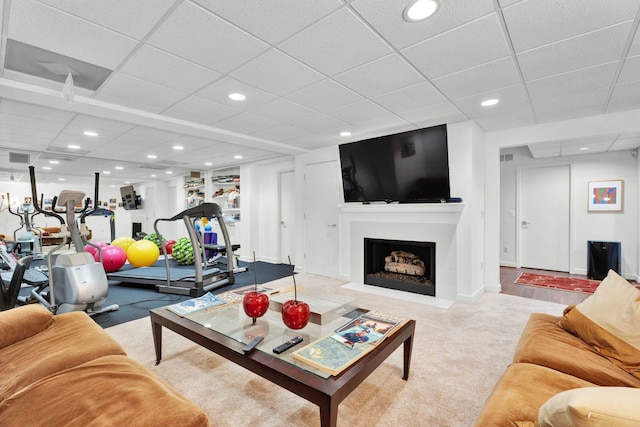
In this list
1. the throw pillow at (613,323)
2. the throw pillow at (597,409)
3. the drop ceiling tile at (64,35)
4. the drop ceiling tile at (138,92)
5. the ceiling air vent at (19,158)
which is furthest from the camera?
the ceiling air vent at (19,158)

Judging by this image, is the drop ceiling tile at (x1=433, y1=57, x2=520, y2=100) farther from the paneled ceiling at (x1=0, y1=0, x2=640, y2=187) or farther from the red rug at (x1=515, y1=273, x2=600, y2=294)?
the red rug at (x1=515, y1=273, x2=600, y2=294)

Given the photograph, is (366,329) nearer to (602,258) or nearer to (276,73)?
(276,73)

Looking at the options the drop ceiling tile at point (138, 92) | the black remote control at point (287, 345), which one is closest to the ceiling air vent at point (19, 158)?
the drop ceiling tile at point (138, 92)

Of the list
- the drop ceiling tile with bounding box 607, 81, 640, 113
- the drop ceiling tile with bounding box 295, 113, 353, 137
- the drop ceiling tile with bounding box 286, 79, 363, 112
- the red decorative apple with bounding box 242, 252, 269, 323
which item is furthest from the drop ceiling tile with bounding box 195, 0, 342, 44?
the drop ceiling tile with bounding box 607, 81, 640, 113

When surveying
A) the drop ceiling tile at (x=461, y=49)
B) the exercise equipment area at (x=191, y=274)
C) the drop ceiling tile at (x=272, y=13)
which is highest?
the drop ceiling tile at (x=272, y=13)

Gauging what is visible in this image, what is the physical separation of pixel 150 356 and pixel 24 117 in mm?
3310

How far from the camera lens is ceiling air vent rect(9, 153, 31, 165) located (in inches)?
221

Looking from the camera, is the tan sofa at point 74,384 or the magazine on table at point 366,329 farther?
the magazine on table at point 366,329

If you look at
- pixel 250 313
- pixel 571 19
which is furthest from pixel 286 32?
pixel 250 313

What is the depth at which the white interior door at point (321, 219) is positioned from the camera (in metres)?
5.34

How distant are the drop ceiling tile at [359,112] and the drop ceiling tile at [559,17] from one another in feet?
4.96

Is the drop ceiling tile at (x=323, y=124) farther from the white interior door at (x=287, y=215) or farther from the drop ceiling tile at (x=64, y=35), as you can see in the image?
the white interior door at (x=287, y=215)

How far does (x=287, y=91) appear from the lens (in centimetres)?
294

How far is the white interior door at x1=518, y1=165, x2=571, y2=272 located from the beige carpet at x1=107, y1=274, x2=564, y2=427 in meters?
3.37
